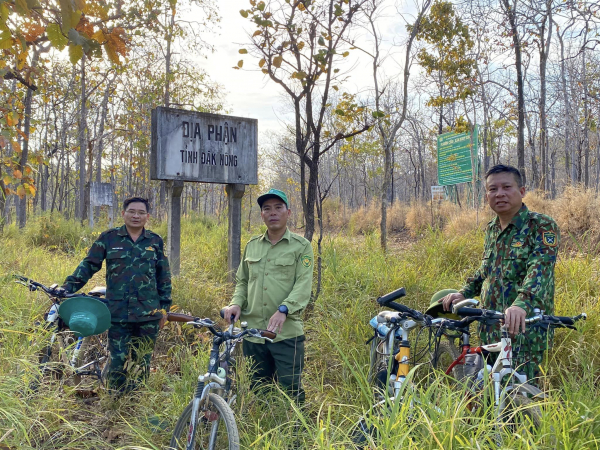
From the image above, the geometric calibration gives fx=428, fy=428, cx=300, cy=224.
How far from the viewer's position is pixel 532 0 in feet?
26.9

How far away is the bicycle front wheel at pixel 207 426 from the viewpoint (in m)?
2.11

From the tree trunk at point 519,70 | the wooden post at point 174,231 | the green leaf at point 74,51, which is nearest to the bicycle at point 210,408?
the green leaf at point 74,51

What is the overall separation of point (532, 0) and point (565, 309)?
22.7 ft

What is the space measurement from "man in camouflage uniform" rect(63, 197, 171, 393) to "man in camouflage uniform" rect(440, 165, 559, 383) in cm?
235

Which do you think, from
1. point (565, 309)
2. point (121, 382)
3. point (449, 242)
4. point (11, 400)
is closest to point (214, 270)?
point (121, 382)

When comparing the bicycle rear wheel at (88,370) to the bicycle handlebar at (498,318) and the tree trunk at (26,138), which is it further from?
the bicycle handlebar at (498,318)

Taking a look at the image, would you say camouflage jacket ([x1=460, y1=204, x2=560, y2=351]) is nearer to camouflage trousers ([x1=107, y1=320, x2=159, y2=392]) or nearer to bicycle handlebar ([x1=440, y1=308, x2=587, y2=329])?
bicycle handlebar ([x1=440, y1=308, x2=587, y2=329])

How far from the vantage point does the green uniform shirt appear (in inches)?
117

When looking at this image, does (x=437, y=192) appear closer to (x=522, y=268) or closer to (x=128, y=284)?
(x=522, y=268)

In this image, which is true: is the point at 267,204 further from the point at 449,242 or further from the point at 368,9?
the point at 368,9

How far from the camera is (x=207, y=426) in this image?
229 cm

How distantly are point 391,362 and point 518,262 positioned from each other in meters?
1.03

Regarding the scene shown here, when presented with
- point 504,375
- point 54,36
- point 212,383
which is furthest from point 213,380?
point 54,36

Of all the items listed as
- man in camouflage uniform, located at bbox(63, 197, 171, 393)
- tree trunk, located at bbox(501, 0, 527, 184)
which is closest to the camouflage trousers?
man in camouflage uniform, located at bbox(63, 197, 171, 393)
